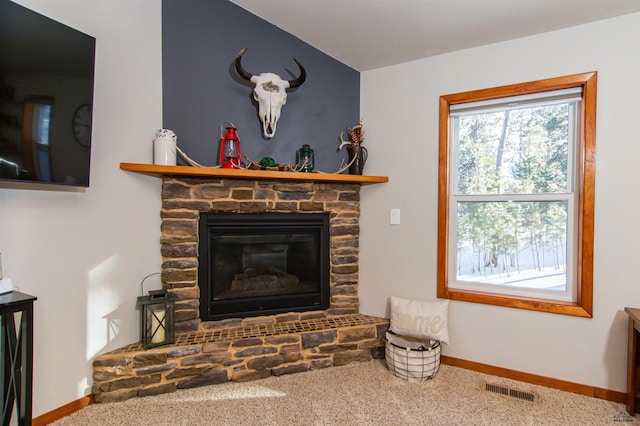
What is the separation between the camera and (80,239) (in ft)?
5.78

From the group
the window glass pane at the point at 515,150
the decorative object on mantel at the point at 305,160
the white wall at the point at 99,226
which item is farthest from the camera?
the decorative object on mantel at the point at 305,160

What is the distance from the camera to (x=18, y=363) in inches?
52.5

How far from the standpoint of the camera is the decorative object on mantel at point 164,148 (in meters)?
1.93

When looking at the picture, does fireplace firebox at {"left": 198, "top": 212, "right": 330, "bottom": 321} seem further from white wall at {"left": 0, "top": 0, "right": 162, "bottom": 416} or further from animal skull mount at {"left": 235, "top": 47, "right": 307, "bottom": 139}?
animal skull mount at {"left": 235, "top": 47, "right": 307, "bottom": 139}

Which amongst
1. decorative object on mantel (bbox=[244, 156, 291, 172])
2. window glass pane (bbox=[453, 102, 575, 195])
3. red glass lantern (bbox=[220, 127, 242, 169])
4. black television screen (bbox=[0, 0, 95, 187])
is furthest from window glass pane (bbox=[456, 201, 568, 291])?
black television screen (bbox=[0, 0, 95, 187])

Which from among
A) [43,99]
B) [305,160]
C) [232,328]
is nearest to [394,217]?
[305,160]

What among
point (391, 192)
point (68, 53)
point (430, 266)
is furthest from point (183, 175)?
point (430, 266)

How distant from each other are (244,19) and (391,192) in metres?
1.71

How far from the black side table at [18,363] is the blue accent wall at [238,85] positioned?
119cm

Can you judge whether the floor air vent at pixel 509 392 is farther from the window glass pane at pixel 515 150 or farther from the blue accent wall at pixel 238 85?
the blue accent wall at pixel 238 85

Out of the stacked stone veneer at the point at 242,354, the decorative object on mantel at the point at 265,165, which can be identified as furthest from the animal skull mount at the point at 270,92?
the stacked stone veneer at the point at 242,354

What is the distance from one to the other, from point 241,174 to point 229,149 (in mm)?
208

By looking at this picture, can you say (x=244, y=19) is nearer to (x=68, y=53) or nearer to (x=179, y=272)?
(x=68, y=53)

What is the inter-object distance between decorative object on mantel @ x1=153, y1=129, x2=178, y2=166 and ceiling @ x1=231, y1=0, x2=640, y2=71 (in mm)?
1055
